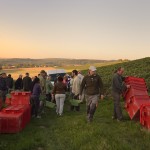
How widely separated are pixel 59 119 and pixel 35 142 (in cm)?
513

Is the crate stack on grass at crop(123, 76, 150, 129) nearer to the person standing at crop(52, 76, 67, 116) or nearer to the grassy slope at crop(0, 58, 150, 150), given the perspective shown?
the grassy slope at crop(0, 58, 150, 150)

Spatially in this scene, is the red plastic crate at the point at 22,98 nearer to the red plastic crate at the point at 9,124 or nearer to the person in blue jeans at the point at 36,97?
the person in blue jeans at the point at 36,97

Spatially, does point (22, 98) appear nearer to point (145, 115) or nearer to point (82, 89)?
point (82, 89)

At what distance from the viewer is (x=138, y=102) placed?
1409 cm

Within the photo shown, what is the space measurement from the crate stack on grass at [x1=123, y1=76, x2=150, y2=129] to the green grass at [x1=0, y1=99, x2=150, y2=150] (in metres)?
0.34

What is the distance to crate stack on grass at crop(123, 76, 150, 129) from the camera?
12578 millimetres

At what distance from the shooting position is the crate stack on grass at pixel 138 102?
12.6 meters

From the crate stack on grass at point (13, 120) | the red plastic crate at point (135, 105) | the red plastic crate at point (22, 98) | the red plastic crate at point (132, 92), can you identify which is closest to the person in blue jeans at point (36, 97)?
the red plastic crate at point (22, 98)

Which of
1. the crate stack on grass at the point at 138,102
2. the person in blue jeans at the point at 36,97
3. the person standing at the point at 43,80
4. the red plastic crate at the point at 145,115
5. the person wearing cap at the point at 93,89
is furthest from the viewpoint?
the person standing at the point at 43,80

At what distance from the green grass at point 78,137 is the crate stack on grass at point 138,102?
343 mm

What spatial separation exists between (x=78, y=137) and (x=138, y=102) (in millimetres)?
4330

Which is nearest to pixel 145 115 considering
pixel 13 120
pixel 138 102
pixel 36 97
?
pixel 138 102

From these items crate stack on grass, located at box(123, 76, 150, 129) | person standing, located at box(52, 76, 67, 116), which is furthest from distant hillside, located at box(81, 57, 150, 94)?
crate stack on grass, located at box(123, 76, 150, 129)

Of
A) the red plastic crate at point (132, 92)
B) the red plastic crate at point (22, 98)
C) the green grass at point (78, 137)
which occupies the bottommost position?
the green grass at point (78, 137)
